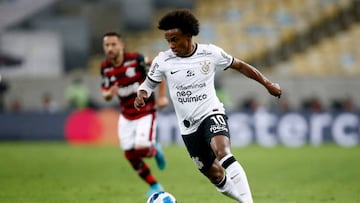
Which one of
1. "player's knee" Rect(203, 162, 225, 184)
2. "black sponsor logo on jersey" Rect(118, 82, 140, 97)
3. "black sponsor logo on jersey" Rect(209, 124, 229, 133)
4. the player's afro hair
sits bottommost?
"player's knee" Rect(203, 162, 225, 184)

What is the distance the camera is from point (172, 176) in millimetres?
16375

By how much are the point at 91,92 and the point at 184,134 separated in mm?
20098

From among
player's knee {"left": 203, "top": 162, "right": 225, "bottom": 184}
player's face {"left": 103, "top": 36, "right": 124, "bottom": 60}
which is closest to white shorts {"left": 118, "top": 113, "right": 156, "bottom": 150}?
player's face {"left": 103, "top": 36, "right": 124, "bottom": 60}

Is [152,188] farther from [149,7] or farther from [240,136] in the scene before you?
[149,7]

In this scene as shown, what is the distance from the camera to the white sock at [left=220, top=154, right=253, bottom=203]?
29.8ft

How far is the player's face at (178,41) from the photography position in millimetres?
9570

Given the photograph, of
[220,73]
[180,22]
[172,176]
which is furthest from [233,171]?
[220,73]

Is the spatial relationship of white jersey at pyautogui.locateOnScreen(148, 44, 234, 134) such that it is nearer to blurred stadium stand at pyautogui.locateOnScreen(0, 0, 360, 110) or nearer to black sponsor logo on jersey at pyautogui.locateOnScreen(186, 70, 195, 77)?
black sponsor logo on jersey at pyautogui.locateOnScreen(186, 70, 195, 77)

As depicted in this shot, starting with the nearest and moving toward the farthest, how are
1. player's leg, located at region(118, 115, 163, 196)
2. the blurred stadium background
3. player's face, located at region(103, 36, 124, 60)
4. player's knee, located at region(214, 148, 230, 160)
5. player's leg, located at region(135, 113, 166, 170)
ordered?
player's knee, located at region(214, 148, 230, 160), player's leg, located at region(118, 115, 163, 196), player's leg, located at region(135, 113, 166, 170), player's face, located at region(103, 36, 124, 60), the blurred stadium background

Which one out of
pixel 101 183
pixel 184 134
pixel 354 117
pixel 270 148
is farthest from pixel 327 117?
pixel 184 134

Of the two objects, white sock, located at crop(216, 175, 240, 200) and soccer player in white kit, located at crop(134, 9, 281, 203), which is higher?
soccer player in white kit, located at crop(134, 9, 281, 203)

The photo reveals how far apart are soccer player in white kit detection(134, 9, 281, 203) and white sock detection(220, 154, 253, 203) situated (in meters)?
0.25

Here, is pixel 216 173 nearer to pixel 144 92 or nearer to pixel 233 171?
pixel 233 171

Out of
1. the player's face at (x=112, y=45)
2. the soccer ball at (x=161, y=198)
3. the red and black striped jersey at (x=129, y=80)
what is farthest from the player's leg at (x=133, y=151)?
the soccer ball at (x=161, y=198)
